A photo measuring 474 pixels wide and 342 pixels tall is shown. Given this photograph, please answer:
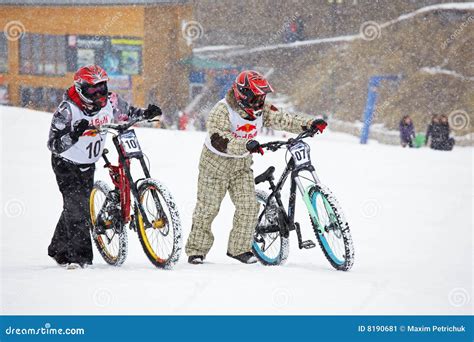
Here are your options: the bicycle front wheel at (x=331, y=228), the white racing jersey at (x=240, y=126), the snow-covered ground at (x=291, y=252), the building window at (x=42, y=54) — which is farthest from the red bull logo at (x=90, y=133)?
the building window at (x=42, y=54)

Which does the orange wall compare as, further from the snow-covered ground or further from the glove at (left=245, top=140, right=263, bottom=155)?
the glove at (left=245, top=140, right=263, bottom=155)

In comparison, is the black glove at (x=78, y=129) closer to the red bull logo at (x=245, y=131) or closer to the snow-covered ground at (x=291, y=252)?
the snow-covered ground at (x=291, y=252)

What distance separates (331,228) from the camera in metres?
6.21

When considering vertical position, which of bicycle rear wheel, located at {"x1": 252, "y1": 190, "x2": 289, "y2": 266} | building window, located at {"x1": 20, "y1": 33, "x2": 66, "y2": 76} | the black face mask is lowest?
bicycle rear wheel, located at {"x1": 252, "y1": 190, "x2": 289, "y2": 266}

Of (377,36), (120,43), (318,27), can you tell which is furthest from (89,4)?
(318,27)

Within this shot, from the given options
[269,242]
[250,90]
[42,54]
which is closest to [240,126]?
[250,90]

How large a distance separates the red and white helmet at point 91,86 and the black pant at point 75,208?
0.53 metres

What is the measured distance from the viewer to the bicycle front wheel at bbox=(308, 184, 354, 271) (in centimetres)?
608

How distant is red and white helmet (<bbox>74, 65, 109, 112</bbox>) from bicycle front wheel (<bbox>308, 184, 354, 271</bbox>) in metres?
1.72

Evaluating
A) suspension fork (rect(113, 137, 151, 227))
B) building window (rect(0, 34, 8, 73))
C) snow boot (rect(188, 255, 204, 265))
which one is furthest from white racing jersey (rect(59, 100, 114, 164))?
building window (rect(0, 34, 8, 73))

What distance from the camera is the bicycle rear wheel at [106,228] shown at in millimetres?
6520

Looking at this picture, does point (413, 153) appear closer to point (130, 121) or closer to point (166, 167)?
point (166, 167)

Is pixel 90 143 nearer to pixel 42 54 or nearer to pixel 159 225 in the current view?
pixel 159 225
